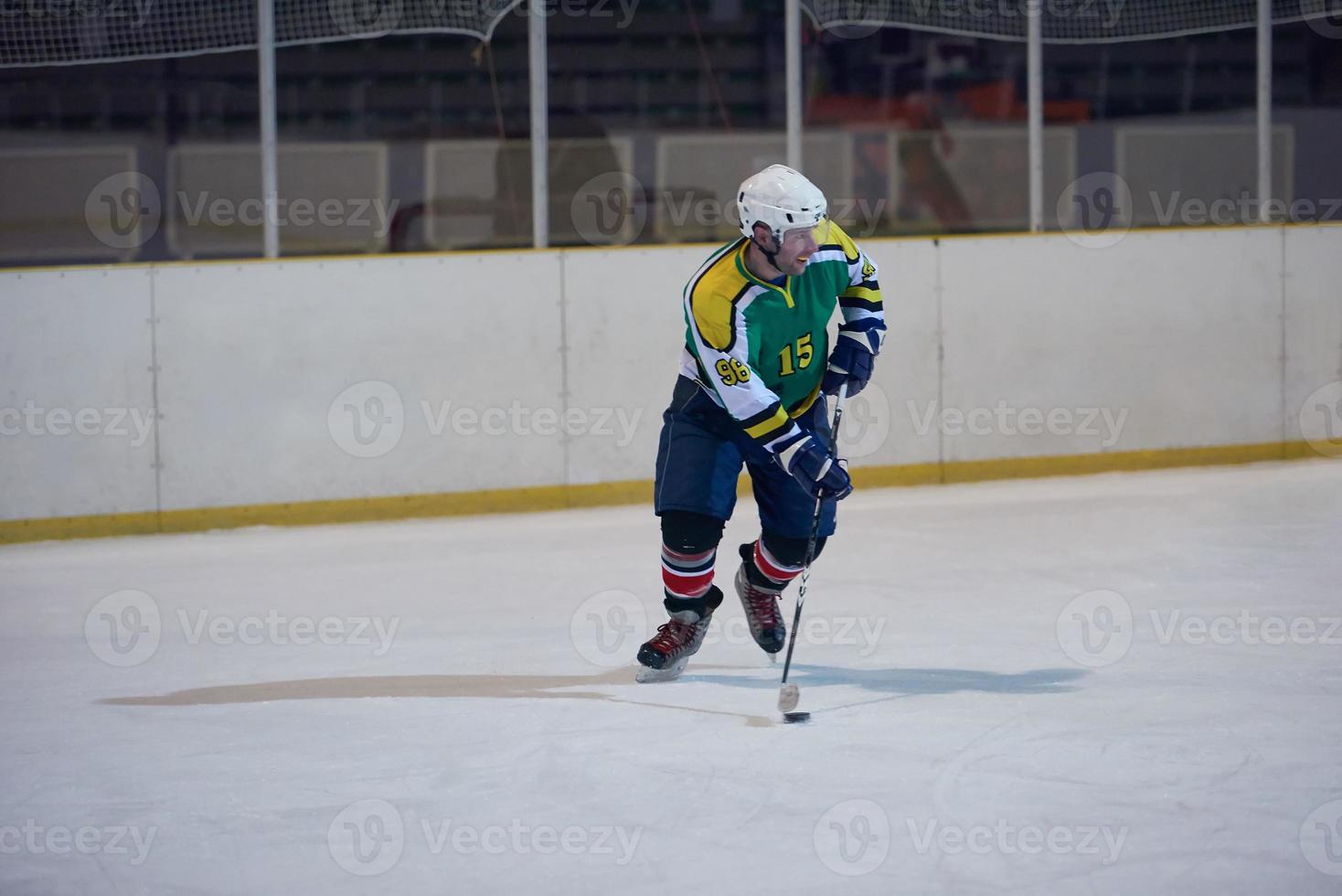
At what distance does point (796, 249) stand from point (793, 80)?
145 inches

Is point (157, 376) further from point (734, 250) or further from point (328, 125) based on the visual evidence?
point (734, 250)

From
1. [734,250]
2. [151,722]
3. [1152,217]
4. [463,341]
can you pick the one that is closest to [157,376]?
[463,341]

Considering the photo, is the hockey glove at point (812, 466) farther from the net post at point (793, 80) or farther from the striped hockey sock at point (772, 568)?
the net post at point (793, 80)

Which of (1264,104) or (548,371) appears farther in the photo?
(1264,104)

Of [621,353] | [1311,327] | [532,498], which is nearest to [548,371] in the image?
[621,353]

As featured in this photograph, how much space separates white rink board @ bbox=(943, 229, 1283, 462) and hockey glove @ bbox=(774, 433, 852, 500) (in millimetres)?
3458

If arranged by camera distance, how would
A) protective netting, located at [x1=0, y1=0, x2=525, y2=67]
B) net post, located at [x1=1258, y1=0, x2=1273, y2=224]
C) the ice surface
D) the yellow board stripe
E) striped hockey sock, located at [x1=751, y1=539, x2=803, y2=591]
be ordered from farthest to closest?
net post, located at [x1=1258, y1=0, x2=1273, y2=224], protective netting, located at [x1=0, y1=0, x2=525, y2=67], the yellow board stripe, striped hockey sock, located at [x1=751, y1=539, x2=803, y2=591], the ice surface

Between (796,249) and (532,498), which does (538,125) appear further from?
(796,249)

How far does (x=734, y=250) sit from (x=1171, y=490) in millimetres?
3451

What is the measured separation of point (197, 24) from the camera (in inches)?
253

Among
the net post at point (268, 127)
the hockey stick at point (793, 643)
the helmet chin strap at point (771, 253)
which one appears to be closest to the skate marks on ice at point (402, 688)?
the hockey stick at point (793, 643)

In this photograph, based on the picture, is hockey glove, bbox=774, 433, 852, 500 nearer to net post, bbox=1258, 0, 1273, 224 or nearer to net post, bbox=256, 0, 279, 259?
net post, bbox=256, 0, 279, 259

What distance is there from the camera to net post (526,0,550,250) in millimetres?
6586

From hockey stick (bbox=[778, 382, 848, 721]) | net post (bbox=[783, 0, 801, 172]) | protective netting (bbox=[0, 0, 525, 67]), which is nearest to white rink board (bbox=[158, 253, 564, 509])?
protective netting (bbox=[0, 0, 525, 67])
